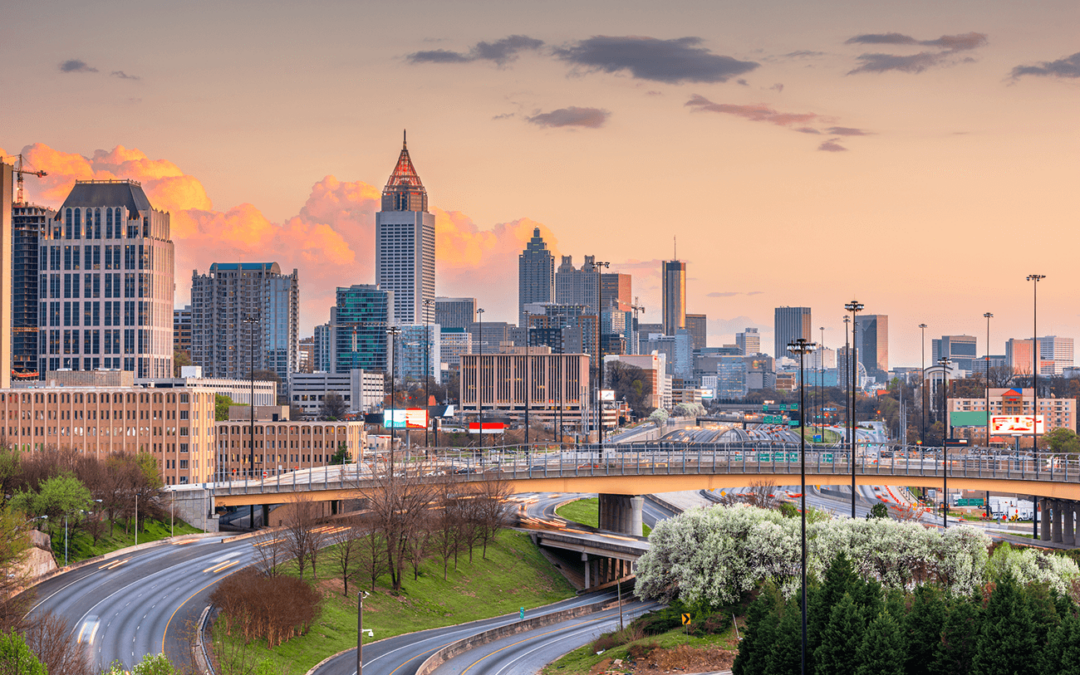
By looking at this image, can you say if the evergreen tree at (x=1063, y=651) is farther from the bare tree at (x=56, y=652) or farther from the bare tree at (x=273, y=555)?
the bare tree at (x=273, y=555)

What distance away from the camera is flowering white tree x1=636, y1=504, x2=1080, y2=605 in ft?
201

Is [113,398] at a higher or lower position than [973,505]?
higher

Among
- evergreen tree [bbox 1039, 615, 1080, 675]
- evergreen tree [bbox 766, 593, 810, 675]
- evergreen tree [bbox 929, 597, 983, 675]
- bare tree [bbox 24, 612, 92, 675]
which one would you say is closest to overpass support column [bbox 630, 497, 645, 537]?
evergreen tree [bbox 766, 593, 810, 675]

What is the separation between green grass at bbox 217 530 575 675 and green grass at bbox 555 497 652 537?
18.8 metres

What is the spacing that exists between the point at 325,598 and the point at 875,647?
3859 centimetres

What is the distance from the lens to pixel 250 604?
193 ft

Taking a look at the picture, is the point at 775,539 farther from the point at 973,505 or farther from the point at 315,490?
the point at 973,505

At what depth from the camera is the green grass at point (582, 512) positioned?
118m

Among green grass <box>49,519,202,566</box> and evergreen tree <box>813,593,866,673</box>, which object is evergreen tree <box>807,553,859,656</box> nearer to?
evergreen tree <box>813,593,866,673</box>

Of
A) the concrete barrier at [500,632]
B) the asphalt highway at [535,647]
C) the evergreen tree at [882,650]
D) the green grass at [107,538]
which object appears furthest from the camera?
the green grass at [107,538]

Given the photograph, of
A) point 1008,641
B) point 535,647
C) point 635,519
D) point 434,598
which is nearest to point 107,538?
point 434,598

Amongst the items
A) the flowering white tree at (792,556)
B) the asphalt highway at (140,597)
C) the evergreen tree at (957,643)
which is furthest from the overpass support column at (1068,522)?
the asphalt highway at (140,597)

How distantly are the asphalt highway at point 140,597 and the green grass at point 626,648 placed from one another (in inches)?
790

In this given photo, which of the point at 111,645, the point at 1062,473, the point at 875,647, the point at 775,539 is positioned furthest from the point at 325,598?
the point at 1062,473
